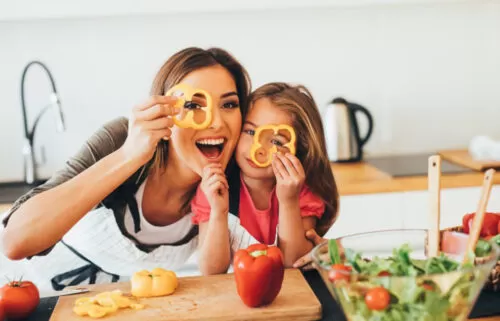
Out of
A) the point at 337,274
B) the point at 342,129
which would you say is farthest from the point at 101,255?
the point at 342,129

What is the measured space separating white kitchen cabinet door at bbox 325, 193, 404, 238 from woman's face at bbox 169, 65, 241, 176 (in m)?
0.73

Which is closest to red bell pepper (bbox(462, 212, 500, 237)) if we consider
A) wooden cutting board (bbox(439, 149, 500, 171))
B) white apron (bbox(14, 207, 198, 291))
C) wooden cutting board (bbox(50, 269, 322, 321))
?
wooden cutting board (bbox(50, 269, 322, 321))

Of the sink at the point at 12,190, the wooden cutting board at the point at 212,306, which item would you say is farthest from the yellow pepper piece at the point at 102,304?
the sink at the point at 12,190

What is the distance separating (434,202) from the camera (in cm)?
101

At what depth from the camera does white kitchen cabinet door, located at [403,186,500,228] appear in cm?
215

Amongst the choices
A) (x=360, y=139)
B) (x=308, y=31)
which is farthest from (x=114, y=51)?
(x=360, y=139)

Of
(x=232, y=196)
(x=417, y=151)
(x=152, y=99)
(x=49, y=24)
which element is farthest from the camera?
(x=417, y=151)

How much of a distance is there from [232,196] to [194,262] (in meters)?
0.35

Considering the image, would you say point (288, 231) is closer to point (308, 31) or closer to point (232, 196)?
point (232, 196)

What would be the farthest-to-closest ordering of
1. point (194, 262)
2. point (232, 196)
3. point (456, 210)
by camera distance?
point (456, 210), point (194, 262), point (232, 196)

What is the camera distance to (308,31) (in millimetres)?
2496

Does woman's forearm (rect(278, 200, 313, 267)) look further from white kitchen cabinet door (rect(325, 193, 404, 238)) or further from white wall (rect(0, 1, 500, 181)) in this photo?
white wall (rect(0, 1, 500, 181))

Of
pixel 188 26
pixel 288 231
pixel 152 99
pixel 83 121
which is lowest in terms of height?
pixel 288 231

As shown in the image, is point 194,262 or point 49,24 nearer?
point 194,262
